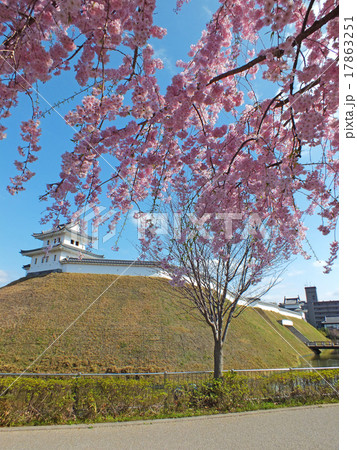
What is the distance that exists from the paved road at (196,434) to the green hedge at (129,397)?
52cm

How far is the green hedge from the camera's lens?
5.40 m

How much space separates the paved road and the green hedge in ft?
1.69

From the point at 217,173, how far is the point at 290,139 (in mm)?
1214

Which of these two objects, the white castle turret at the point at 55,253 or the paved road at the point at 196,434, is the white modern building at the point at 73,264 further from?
the paved road at the point at 196,434

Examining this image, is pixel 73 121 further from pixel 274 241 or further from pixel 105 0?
pixel 274 241

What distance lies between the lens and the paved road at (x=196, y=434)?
13.5ft

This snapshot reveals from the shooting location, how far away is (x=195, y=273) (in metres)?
7.82

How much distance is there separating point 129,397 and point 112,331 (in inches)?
507

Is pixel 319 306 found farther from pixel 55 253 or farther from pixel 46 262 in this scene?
pixel 46 262

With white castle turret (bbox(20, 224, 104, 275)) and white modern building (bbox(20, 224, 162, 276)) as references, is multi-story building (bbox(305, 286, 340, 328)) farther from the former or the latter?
white castle turret (bbox(20, 224, 104, 275))

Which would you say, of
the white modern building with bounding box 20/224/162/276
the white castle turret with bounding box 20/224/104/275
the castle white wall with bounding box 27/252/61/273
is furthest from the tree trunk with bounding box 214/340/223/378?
the castle white wall with bounding box 27/252/61/273

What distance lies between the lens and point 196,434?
460 centimetres

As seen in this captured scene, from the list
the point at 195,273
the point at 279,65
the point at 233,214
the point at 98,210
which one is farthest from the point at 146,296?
the point at 279,65

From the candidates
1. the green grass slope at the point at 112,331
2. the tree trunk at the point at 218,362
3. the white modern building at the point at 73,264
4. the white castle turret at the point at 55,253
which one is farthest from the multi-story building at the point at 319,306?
the tree trunk at the point at 218,362
